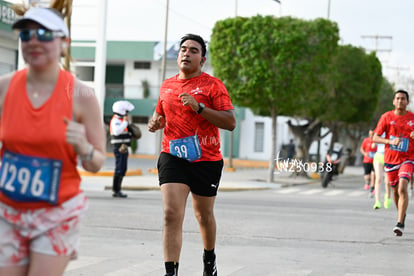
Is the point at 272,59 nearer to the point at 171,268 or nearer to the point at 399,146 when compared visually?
the point at 399,146

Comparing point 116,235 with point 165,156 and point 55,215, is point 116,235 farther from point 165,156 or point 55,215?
point 55,215

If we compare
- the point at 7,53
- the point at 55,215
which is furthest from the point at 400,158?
the point at 7,53

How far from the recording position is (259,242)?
9.70 metres

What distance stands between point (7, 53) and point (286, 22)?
11154mm

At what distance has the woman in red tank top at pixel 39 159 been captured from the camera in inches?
134

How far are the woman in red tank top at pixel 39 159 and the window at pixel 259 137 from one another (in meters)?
52.9

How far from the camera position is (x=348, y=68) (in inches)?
1503

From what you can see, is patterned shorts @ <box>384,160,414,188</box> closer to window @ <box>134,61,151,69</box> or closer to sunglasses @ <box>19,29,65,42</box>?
sunglasses @ <box>19,29,65,42</box>

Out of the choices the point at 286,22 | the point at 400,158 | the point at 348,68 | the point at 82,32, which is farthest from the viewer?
the point at 348,68

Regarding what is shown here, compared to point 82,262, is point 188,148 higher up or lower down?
higher up

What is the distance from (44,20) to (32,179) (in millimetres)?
729

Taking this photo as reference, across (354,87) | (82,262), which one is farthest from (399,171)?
(354,87)

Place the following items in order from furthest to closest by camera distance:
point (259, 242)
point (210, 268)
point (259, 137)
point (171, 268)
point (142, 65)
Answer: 1. point (259, 137)
2. point (142, 65)
3. point (259, 242)
4. point (210, 268)
5. point (171, 268)

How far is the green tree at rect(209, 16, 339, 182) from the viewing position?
26531 mm
